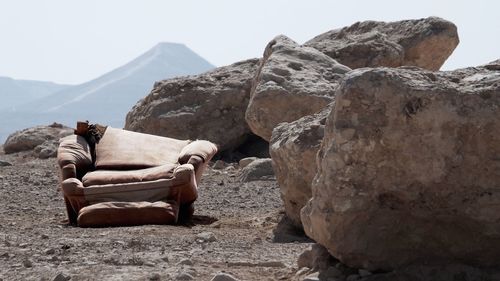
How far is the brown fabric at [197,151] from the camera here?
375 inches

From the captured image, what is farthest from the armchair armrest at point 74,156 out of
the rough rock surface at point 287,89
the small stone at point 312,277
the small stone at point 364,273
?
the small stone at point 364,273

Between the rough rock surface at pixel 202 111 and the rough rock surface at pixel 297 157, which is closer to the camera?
the rough rock surface at pixel 297 157

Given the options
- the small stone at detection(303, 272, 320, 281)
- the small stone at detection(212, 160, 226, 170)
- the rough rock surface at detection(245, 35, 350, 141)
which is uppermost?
the rough rock surface at detection(245, 35, 350, 141)

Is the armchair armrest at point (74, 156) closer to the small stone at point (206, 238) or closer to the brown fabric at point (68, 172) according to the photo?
the brown fabric at point (68, 172)

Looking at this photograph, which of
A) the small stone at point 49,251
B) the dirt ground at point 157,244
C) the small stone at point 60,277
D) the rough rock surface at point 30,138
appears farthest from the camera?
the rough rock surface at point 30,138

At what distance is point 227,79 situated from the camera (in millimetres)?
16641

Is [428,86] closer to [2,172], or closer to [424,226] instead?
[424,226]

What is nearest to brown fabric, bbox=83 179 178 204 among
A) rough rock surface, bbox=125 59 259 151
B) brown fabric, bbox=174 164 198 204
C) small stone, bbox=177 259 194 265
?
brown fabric, bbox=174 164 198 204

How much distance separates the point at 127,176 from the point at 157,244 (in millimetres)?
2208

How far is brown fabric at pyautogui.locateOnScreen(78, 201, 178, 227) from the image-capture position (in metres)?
8.53

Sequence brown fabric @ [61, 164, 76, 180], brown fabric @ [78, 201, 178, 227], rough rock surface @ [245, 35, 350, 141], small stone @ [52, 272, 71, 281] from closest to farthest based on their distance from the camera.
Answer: small stone @ [52, 272, 71, 281]
brown fabric @ [78, 201, 178, 227]
brown fabric @ [61, 164, 76, 180]
rough rock surface @ [245, 35, 350, 141]

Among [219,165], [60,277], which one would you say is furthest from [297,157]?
[219,165]

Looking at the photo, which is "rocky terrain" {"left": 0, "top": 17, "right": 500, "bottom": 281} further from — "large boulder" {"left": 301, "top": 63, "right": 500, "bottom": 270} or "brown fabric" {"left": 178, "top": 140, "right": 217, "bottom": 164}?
"brown fabric" {"left": 178, "top": 140, "right": 217, "bottom": 164}

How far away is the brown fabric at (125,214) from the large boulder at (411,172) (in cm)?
379
